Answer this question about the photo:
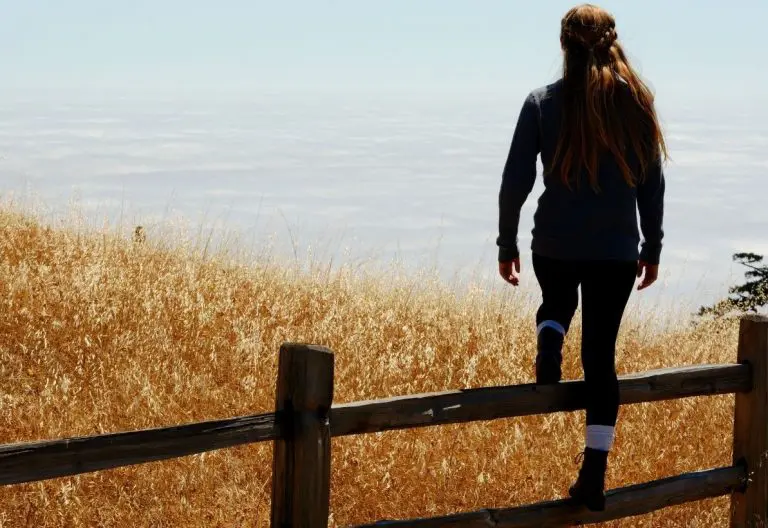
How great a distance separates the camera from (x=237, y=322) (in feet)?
23.8

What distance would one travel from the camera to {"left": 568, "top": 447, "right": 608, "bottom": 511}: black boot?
4.16 m

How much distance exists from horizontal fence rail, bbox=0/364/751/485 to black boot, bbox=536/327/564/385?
0.22 feet

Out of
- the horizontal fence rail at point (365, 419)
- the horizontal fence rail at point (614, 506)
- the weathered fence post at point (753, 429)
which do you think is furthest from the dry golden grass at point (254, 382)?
the horizontal fence rail at point (365, 419)

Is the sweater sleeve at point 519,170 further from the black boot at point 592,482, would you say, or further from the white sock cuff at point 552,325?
the black boot at point 592,482

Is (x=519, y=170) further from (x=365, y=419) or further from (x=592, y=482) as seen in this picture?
(x=592, y=482)

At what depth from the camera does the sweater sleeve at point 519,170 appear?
13.3ft

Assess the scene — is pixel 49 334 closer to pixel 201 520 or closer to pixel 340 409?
pixel 201 520

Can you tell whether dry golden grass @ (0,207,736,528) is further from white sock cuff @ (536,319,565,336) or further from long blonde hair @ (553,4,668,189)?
long blonde hair @ (553,4,668,189)

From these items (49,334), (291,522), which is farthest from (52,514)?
(49,334)

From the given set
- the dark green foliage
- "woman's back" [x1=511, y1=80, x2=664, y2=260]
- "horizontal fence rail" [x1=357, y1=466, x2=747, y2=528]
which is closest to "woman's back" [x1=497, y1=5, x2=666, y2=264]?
"woman's back" [x1=511, y1=80, x2=664, y2=260]

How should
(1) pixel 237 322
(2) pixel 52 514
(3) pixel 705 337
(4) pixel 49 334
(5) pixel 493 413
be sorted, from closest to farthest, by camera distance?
(5) pixel 493 413 → (2) pixel 52 514 → (4) pixel 49 334 → (1) pixel 237 322 → (3) pixel 705 337

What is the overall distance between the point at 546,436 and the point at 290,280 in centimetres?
411

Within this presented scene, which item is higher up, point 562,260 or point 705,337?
point 562,260

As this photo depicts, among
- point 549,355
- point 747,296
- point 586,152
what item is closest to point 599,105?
point 586,152
